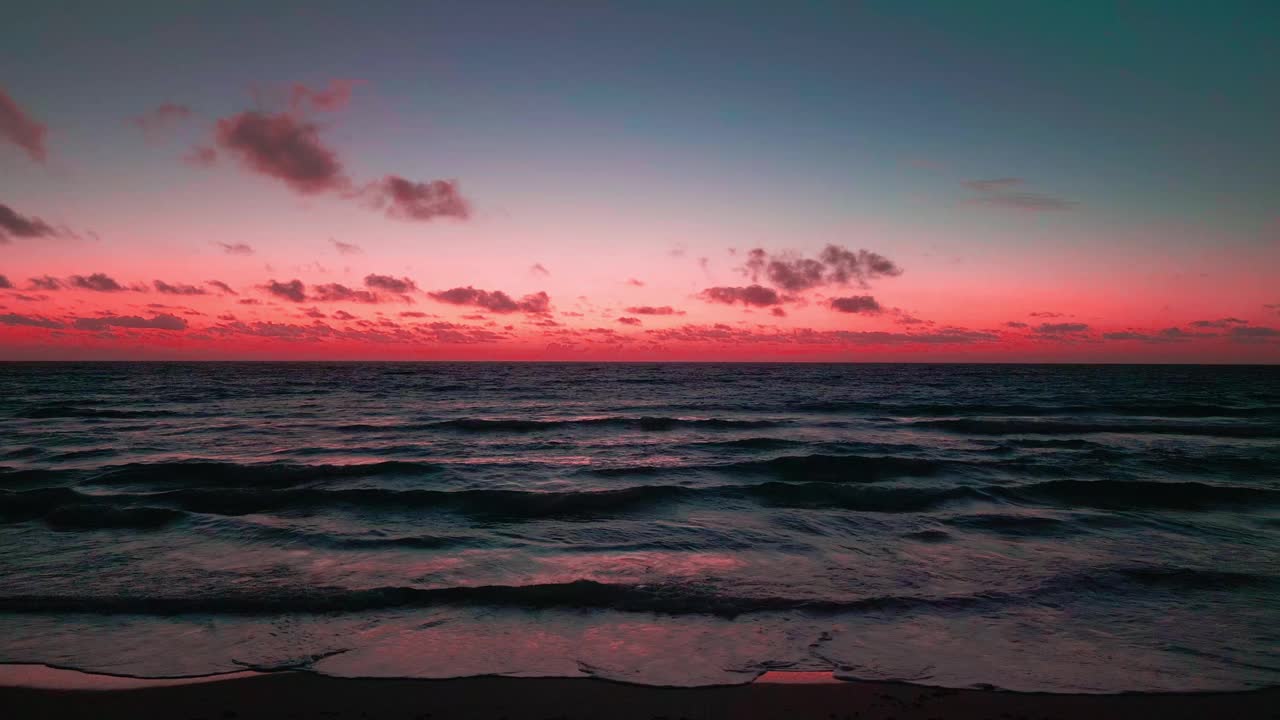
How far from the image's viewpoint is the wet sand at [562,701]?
5465 mm

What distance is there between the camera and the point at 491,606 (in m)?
8.12

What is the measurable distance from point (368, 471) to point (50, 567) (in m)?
9.47

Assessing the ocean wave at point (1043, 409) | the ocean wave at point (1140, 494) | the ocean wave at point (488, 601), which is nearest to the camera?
the ocean wave at point (488, 601)

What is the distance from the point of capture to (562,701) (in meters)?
5.71

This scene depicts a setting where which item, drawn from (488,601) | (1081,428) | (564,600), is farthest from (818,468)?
(1081,428)

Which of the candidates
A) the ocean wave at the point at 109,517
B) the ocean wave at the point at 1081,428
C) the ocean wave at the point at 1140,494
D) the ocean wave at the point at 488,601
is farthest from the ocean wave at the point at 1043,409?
the ocean wave at the point at 109,517

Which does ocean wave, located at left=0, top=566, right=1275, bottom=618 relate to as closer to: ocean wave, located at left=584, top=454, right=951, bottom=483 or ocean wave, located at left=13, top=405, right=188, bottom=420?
ocean wave, located at left=584, top=454, right=951, bottom=483

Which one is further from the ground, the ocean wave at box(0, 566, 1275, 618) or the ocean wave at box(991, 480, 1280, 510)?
the ocean wave at box(0, 566, 1275, 618)

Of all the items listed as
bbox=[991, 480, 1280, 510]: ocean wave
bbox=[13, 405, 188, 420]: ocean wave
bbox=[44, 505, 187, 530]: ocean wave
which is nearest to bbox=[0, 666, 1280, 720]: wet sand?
bbox=[44, 505, 187, 530]: ocean wave

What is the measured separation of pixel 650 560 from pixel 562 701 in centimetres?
464

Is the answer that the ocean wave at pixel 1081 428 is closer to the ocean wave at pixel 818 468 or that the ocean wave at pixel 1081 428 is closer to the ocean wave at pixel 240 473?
the ocean wave at pixel 818 468

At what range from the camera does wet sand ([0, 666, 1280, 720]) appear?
5.46 meters

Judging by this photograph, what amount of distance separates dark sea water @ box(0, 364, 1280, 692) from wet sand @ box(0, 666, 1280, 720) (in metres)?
0.29

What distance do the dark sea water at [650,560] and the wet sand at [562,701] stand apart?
29 centimetres
